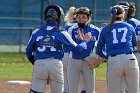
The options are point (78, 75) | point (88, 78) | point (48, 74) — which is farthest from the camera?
point (78, 75)

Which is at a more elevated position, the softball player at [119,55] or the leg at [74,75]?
the softball player at [119,55]

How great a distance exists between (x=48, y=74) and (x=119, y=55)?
53.9 inches

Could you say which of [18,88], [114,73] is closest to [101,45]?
[114,73]

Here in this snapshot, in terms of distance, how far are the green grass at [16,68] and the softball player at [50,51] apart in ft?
28.4

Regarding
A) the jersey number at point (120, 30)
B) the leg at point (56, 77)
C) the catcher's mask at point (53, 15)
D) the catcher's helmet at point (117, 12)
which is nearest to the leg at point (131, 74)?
the jersey number at point (120, 30)

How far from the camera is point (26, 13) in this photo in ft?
101

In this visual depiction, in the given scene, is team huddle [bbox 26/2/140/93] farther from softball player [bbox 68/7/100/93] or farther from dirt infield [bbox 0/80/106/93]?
dirt infield [bbox 0/80/106/93]

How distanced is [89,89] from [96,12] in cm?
2023

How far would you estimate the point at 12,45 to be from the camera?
93.0ft

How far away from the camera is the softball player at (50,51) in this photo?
29.3ft

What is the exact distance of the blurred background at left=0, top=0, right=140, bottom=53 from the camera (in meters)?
28.9

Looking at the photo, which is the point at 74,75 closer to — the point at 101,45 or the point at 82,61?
the point at 82,61

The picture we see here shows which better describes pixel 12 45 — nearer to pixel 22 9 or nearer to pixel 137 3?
pixel 22 9

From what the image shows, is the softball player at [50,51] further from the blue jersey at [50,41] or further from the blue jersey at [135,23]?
the blue jersey at [135,23]
